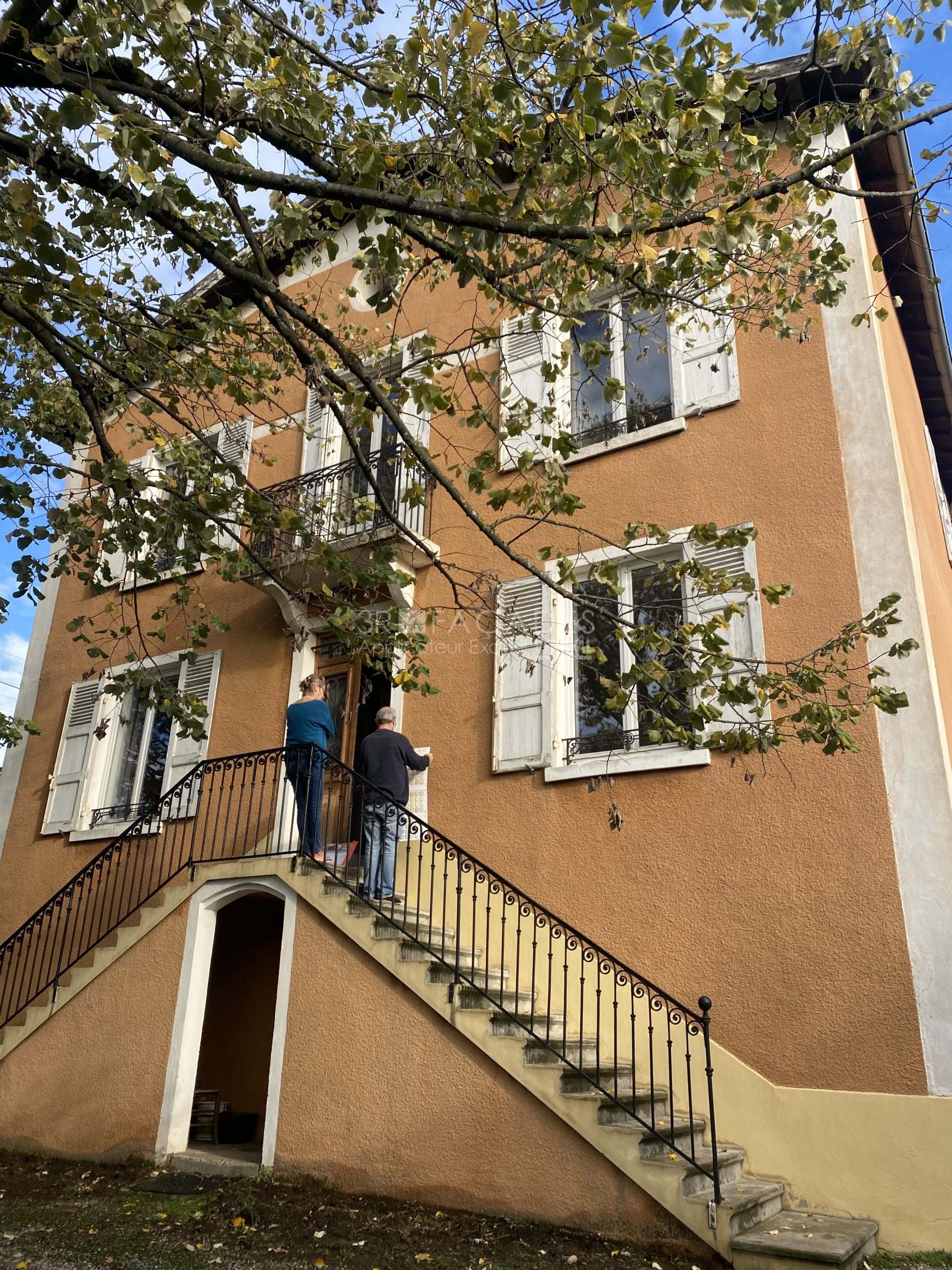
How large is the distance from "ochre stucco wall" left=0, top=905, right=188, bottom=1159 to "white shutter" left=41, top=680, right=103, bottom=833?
126 inches

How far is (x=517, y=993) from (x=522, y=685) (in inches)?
109

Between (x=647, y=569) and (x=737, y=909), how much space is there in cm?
296

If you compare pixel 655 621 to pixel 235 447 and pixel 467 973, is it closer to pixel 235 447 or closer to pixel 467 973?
pixel 467 973

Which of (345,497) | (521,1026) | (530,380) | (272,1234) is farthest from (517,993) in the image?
(530,380)

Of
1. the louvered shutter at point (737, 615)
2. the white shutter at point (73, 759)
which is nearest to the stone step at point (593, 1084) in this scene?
the louvered shutter at point (737, 615)

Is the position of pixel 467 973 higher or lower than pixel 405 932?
lower

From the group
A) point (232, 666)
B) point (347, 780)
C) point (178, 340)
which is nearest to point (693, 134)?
point (178, 340)

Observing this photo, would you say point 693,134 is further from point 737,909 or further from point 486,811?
point 486,811

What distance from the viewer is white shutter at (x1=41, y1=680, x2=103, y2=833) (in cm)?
1173

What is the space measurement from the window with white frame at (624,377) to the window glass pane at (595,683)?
4.66ft

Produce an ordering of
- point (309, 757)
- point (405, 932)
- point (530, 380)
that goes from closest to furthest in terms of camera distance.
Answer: point (405, 932), point (309, 757), point (530, 380)

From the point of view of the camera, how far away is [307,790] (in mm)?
8414

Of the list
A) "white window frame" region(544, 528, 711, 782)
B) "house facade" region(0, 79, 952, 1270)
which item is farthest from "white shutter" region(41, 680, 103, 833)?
"white window frame" region(544, 528, 711, 782)

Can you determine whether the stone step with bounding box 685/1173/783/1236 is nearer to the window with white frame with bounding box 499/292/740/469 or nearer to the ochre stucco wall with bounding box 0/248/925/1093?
the ochre stucco wall with bounding box 0/248/925/1093
